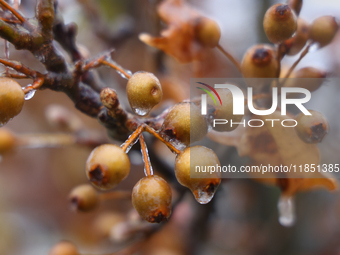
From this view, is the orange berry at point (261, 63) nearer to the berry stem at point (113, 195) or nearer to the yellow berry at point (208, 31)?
the yellow berry at point (208, 31)

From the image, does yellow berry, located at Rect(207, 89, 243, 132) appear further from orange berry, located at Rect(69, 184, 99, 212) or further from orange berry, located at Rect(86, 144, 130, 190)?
orange berry, located at Rect(69, 184, 99, 212)

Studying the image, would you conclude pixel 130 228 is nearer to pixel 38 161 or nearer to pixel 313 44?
pixel 313 44

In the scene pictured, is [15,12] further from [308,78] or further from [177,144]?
[308,78]

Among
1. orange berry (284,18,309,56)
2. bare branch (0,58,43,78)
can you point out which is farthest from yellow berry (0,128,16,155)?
orange berry (284,18,309,56)

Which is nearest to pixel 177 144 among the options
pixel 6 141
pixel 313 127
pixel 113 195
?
pixel 313 127

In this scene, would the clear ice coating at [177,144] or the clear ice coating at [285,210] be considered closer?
the clear ice coating at [177,144]

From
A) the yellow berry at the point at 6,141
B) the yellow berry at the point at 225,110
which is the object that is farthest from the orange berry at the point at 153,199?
the yellow berry at the point at 6,141

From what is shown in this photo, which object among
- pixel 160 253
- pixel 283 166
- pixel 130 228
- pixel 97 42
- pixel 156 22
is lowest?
pixel 160 253

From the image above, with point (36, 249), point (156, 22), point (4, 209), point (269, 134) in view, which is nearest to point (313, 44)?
point (269, 134)
